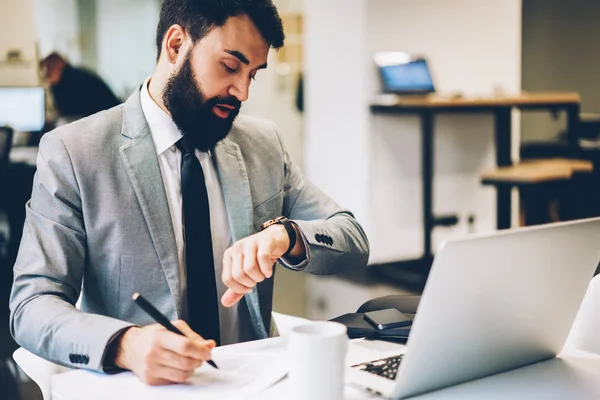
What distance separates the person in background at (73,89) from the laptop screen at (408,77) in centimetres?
190

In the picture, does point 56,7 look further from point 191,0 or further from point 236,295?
point 236,295

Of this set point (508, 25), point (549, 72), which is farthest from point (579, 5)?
point (508, 25)

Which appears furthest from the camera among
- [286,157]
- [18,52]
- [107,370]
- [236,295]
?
[18,52]

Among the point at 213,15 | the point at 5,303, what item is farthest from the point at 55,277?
the point at 5,303

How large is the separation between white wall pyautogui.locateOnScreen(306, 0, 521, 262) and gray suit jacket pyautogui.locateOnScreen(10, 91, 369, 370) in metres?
3.43

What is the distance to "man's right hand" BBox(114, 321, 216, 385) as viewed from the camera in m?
1.00

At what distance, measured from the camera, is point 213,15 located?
1517 millimetres

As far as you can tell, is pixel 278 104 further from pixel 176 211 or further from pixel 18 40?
pixel 176 211

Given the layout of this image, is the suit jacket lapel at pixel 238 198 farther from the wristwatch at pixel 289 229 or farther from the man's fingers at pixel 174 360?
the man's fingers at pixel 174 360

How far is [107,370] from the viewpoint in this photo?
1.09 m

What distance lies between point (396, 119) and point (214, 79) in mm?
3613

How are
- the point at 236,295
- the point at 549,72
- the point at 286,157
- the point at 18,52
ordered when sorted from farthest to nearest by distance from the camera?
the point at 549,72, the point at 18,52, the point at 286,157, the point at 236,295

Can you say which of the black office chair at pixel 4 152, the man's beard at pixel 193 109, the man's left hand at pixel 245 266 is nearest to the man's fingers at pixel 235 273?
the man's left hand at pixel 245 266

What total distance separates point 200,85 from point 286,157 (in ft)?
1.11
